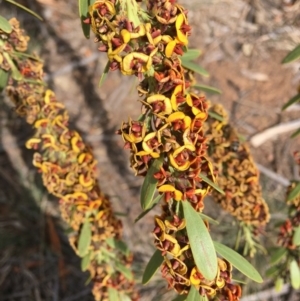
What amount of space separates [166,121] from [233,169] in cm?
54

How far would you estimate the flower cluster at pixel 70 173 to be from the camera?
1260mm

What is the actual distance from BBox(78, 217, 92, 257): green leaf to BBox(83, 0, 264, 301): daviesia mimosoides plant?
43 cm

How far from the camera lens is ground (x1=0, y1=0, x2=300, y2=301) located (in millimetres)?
2564

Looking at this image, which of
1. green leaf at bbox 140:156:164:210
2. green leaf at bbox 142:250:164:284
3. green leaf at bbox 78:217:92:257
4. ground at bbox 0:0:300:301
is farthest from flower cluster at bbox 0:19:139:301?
ground at bbox 0:0:300:301

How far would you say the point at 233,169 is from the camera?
1.41m

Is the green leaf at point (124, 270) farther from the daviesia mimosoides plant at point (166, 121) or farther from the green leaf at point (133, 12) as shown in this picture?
the green leaf at point (133, 12)

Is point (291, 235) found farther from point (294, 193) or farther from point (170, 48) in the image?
point (170, 48)

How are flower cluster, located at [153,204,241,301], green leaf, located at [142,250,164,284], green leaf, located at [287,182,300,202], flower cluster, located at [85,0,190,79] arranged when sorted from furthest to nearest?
green leaf, located at [287,182,300,202] < green leaf, located at [142,250,164,284] < flower cluster, located at [153,204,241,301] < flower cluster, located at [85,0,190,79]

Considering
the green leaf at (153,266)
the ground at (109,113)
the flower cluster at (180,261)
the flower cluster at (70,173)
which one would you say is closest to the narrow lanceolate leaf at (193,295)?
the flower cluster at (180,261)

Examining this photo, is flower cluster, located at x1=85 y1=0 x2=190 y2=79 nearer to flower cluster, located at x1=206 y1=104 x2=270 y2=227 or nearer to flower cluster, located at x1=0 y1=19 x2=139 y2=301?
flower cluster, located at x1=0 y1=19 x2=139 y2=301

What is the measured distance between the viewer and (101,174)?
277 centimetres

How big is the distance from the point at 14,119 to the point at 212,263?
83.8 inches

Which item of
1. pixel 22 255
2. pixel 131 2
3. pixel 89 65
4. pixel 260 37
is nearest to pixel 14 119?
pixel 89 65

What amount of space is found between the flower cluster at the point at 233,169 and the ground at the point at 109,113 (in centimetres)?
93
